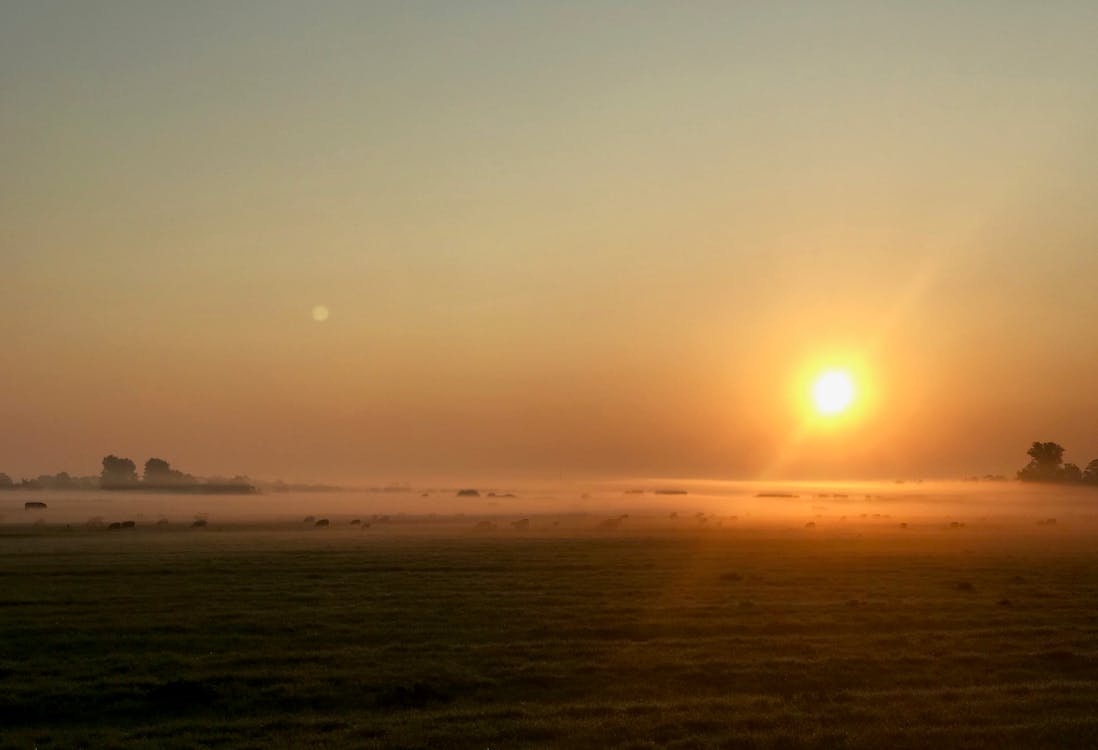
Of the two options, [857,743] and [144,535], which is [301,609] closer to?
[857,743]

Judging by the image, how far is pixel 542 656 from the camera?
2861cm

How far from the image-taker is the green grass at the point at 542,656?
70.3 feet

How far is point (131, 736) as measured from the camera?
21062 mm

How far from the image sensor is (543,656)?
28.6 metres

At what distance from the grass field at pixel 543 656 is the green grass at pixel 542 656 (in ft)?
0.35

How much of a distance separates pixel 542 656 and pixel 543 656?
30mm

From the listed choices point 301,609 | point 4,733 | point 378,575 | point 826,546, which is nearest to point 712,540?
point 826,546

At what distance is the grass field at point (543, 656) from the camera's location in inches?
844

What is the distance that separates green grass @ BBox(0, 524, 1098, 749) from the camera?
844 inches

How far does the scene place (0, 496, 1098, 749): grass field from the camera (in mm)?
21438

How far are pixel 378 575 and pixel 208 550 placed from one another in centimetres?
2214

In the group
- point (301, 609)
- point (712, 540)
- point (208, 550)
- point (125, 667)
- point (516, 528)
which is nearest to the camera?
point (125, 667)

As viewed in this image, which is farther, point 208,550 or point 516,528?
point 516,528

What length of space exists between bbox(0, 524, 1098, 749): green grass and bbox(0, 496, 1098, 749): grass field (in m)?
0.11
